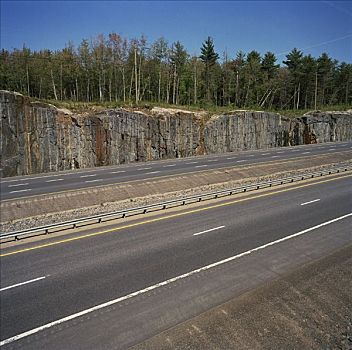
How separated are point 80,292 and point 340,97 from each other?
9620 centimetres

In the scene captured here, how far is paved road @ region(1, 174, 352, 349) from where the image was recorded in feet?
27.4

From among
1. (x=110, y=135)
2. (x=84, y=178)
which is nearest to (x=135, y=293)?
(x=84, y=178)

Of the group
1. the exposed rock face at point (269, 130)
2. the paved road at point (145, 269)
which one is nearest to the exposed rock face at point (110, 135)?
the exposed rock face at point (269, 130)

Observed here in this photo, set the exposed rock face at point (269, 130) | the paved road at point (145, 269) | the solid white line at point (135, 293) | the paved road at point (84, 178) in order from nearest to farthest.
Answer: the solid white line at point (135, 293), the paved road at point (145, 269), the paved road at point (84, 178), the exposed rock face at point (269, 130)

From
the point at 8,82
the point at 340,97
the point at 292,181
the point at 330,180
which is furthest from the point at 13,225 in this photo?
the point at 340,97

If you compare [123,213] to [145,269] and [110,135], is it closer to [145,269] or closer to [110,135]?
[145,269]

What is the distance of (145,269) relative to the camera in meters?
11.3

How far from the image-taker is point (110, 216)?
16766 mm

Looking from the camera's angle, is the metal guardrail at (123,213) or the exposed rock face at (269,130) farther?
the exposed rock face at (269,130)

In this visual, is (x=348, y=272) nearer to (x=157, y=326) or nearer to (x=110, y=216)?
(x=157, y=326)

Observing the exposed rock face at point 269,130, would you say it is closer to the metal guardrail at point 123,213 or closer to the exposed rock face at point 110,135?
the exposed rock face at point 110,135

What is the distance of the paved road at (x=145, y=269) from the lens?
834 cm

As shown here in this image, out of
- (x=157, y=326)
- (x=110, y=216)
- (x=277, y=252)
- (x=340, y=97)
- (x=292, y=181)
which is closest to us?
(x=157, y=326)

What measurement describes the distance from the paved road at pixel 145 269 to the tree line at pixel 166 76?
37.7m
